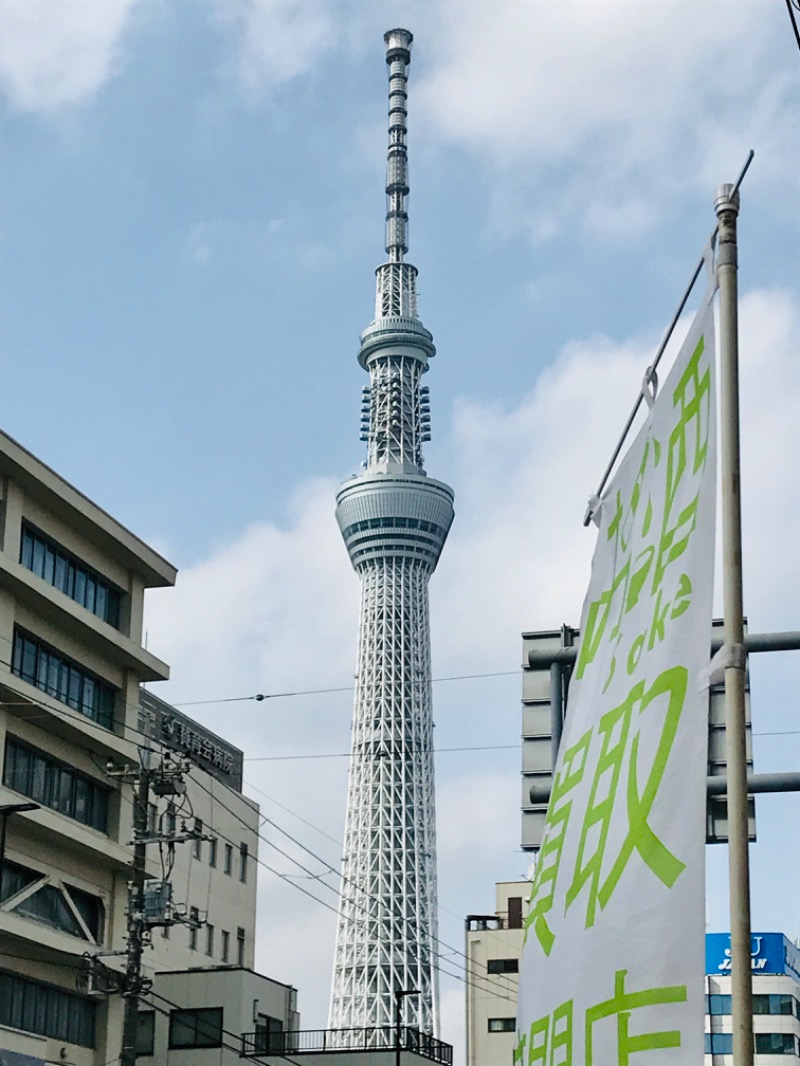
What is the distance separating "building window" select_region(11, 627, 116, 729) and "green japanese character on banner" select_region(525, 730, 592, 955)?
3743 centimetres

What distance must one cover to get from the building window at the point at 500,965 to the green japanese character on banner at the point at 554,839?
104215mm

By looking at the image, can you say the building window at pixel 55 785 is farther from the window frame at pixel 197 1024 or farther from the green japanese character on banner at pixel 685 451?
the green japanese character on banner at pixel 685 451

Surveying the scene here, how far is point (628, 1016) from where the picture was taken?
7453mm

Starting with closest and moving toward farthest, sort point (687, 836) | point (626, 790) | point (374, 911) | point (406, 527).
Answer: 1. point (687, 836)
2. point (626, 790)
3. point (374, 911)
4. point (406, 527)

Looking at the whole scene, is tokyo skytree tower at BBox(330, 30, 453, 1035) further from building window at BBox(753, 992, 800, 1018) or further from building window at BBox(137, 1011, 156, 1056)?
building window at BBox(137, 1011, 156, 1056)

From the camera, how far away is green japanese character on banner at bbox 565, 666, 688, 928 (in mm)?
7344

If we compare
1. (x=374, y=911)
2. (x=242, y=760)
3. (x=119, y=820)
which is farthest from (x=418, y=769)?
(x=119, y=820)

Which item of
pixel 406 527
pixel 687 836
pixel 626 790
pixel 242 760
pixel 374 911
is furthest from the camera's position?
pixel 406 527

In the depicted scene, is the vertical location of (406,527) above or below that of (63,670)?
above

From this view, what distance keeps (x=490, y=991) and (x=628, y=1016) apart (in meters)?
106

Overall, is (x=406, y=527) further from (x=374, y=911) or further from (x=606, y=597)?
(x=606, y=597)

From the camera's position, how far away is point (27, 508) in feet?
154

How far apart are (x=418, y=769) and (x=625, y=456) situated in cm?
17540

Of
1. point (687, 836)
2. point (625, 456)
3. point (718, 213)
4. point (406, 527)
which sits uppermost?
point (406, 527)
